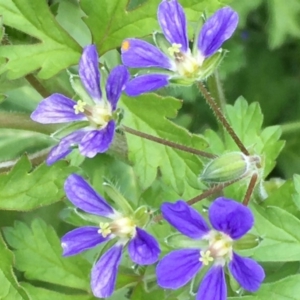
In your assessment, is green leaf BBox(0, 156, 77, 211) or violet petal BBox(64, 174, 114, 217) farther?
green leaf BBox(0, 156, 77, 211)

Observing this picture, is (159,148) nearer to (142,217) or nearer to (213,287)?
(142,217)

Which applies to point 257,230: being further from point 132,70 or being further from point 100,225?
point 132,70

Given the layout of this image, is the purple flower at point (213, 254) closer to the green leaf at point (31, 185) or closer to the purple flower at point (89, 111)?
the purple flower at point (89, 111)

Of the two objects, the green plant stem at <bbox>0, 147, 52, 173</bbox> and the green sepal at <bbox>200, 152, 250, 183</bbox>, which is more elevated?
the green sepal at <bbox>200, 152, 250, 183</bbox>

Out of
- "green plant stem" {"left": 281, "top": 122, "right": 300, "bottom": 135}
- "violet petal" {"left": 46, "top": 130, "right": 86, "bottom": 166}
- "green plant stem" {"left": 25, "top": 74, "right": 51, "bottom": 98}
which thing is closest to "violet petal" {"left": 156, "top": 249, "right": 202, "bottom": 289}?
"violet petal" {"left": 46, "top": 130, "right": 86, "bottom": 166}

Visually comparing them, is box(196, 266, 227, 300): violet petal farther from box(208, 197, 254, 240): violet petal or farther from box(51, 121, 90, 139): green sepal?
box(51, 121, 90, 139): green sepal

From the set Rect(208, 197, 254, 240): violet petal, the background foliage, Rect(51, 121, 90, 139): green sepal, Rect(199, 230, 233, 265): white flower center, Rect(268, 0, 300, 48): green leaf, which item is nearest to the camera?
Rect(208, 197, 254, 240): violet petal
